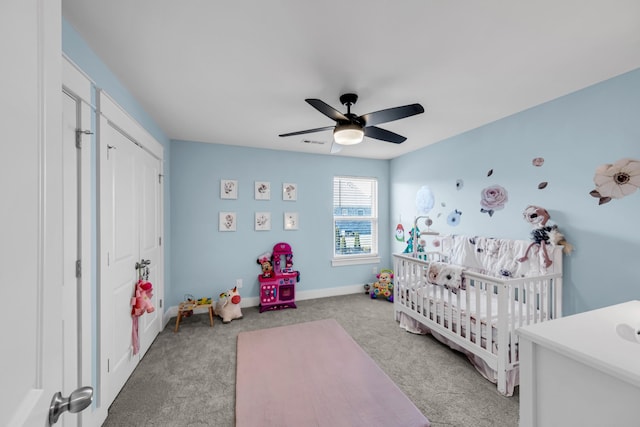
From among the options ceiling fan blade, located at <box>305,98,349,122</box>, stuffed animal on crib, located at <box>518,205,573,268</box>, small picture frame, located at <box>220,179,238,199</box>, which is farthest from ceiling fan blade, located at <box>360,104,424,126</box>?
small picture frame, located at <box>220,179,238,199</box>

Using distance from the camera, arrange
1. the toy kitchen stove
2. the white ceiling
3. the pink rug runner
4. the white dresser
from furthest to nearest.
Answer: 1. the toy kitchen stove
2. the pink rug runner
3. the white ceiling
4. the white dresser

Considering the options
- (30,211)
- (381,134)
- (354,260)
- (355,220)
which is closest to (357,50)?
(381,134)

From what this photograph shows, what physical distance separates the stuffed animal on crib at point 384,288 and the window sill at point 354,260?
338 millimetres

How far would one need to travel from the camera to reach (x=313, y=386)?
1.89m

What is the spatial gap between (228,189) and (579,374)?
3.51m

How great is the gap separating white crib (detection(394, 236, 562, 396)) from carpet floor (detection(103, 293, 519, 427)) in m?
0.17

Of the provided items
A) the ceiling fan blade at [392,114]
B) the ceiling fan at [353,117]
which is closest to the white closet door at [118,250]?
the ceiling fan at [353,117]

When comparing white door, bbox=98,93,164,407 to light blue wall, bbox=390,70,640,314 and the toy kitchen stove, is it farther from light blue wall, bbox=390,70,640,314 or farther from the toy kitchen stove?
light blue wall, bbox=390,70,640,314

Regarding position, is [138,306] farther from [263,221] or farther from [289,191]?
[289,191]

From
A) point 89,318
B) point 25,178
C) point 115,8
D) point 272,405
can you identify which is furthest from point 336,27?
point 272,405

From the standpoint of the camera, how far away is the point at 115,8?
1.23 m

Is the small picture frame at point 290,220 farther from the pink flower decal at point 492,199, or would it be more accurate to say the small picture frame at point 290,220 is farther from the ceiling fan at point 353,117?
the pink flower decal at point 492,199

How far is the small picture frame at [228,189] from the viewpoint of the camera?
11.3 ft

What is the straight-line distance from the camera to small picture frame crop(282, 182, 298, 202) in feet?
12.3
